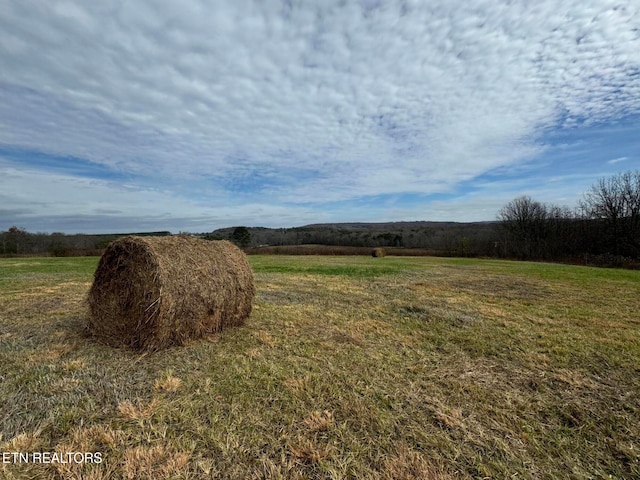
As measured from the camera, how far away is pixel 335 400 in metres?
3.54

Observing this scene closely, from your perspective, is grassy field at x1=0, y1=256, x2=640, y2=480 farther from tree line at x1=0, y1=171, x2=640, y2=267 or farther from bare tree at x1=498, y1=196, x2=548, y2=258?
bare tree at x1=498, y1=196, x2=548, y2=258

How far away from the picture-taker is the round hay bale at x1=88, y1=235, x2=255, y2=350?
4.94 m

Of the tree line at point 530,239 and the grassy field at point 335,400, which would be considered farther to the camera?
the tree line at point 530,239

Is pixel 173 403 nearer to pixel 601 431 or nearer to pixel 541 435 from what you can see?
pixel 541 435

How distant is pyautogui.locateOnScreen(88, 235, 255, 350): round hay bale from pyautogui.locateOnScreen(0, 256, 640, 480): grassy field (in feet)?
1.11

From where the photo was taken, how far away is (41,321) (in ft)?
21.4

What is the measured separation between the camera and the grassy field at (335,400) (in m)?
2.60

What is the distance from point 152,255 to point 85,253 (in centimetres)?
3534

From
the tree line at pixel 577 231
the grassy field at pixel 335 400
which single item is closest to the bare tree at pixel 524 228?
the tree line at pixel 577 231

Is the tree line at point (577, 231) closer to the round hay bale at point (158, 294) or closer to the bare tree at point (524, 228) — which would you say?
the bare tree at point (524, 228)

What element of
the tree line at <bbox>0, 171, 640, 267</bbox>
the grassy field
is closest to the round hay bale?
the grassy field

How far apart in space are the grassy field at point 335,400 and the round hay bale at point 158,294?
1.11 feet

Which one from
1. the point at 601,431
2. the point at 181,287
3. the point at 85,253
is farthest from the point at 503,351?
the point at 85,253

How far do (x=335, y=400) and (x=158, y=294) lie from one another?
316cm
